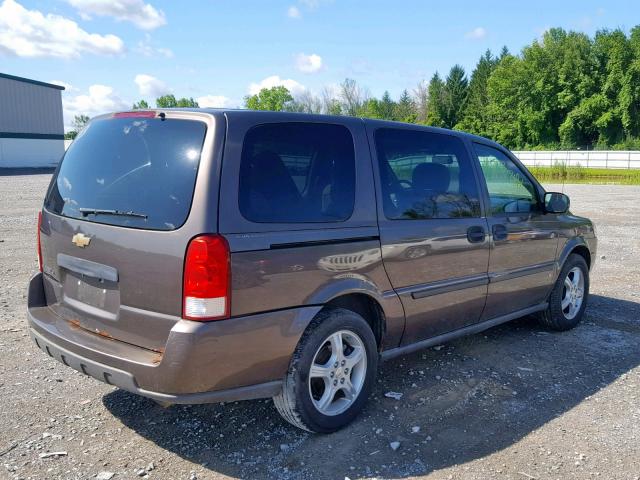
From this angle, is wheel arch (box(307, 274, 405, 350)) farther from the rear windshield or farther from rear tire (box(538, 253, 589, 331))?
rear tire (box(538, 253, 589, 331))

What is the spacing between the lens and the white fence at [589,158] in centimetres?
5384

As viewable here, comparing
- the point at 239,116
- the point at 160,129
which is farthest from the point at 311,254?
the point at 160,129

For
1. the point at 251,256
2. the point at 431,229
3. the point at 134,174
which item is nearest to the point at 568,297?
the point at 431,229

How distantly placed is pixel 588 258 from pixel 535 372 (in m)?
2.02

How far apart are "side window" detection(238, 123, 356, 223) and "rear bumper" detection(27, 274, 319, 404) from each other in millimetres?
575

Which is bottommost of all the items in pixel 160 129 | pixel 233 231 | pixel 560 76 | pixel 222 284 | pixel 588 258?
pixel 588 258

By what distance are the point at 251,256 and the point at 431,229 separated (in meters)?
1.61

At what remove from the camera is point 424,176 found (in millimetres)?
4309

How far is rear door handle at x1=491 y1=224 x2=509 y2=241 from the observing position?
4703 mm

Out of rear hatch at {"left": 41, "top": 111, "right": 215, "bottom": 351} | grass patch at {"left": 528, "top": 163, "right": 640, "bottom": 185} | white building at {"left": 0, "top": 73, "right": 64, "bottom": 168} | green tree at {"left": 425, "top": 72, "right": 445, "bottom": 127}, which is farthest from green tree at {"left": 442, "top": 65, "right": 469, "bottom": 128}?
rear hatch at {"left": 41, "top": 111, "right": 215, "bottom": 351}

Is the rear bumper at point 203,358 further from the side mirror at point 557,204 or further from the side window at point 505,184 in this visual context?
the side mirror at point 557,204

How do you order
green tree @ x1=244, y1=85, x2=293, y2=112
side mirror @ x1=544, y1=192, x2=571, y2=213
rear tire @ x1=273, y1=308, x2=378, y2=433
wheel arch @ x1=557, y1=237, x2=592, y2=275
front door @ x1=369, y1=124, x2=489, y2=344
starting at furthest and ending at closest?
green tree @ x1=244, y1=85, x2=293, y2=112
wheel arch @ x1=557, y1=237, x2=592, y2=275
side mirror @ x1=544, y1=192, x2=571, y2=213
front door @ x1=369, y1=124, x2=489, y2=344
rear tire @ x1=273, y1=308, x2=378, y2=433

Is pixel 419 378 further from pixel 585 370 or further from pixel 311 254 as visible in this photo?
pixel 311 254

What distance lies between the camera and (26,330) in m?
5.36
